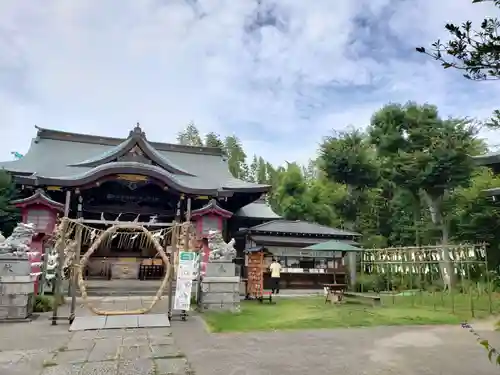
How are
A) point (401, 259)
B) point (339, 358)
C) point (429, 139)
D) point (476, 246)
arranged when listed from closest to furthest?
point (339, 358), point (476, 246), point (401, 259), point (429, 139)

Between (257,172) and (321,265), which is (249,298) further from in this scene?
(257,172)

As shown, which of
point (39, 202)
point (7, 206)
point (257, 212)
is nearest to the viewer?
point (39, 202)

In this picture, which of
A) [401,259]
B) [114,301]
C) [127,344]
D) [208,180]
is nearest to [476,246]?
[401,259]

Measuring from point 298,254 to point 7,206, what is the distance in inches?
519

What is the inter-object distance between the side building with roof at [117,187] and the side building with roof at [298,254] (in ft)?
4.82

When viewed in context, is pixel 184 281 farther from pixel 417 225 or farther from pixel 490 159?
pixel 417 225

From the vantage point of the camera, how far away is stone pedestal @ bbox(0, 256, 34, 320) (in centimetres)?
851

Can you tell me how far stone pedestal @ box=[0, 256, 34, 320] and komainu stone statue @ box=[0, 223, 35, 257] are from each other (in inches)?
6.4

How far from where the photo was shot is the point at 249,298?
12.9 m

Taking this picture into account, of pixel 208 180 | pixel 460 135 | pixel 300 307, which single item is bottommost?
pixel 300 307

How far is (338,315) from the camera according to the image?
955 centimetres

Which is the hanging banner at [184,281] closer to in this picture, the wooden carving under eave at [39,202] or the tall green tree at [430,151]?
the wooden carving under eave at [39,202]

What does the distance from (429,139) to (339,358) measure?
17.4m

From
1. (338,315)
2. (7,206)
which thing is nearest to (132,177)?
(7,206)
